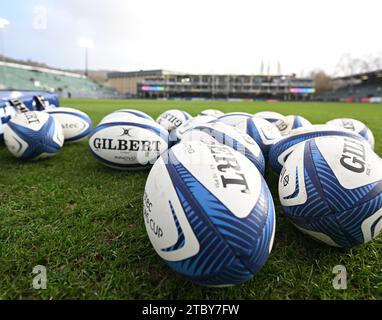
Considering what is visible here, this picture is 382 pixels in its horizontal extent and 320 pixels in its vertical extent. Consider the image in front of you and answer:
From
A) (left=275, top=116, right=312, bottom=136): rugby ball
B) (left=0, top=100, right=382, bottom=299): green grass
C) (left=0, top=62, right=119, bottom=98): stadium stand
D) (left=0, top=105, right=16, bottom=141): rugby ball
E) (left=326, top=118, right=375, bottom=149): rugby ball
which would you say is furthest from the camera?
(left=0, top=62, right=119, bottom=98): stadium stand

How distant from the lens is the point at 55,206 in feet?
8.60

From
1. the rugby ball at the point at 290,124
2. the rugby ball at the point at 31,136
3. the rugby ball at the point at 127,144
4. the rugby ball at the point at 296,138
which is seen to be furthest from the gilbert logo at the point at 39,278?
the rugby ball at the point at 290,124

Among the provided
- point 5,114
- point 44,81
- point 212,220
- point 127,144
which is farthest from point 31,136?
point 44,81

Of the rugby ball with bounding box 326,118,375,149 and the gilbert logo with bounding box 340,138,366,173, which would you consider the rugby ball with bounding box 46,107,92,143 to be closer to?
the rugby ball with bounding box 326,118,375,149

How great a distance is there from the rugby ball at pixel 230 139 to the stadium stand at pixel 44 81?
42.4 meters

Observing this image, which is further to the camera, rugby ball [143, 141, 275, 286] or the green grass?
the green grass

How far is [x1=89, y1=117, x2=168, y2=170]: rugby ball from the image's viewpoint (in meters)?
3.46

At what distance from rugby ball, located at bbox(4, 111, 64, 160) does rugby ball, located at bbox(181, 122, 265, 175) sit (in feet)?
7.33

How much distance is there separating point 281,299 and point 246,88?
79482 mm

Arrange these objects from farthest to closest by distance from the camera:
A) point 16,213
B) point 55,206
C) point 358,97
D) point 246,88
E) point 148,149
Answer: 1. point 246,88
2. point 358,97
3. point 148,149
4. point 55,206
5. point 16,213

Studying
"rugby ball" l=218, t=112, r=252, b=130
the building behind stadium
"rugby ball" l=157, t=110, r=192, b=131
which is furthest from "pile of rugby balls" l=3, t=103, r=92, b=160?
the building behind stadium

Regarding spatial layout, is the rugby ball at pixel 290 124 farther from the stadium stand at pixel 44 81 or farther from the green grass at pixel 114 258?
the stadium stand at pixel 44 81
